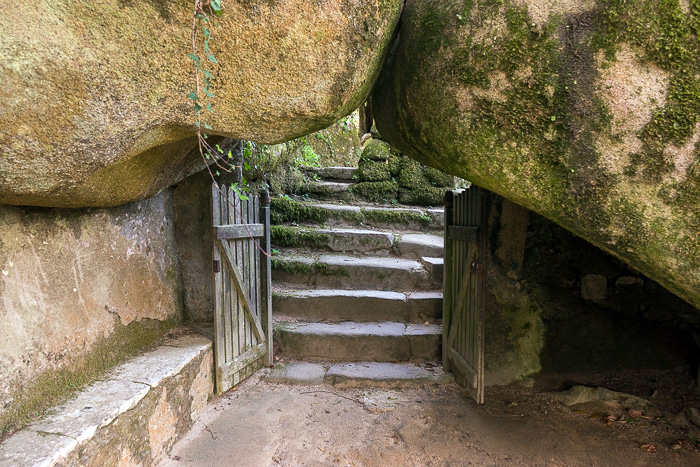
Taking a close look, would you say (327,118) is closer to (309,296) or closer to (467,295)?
(467,295)

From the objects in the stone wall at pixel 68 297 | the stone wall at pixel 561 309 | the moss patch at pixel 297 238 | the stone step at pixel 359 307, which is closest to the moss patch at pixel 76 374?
the stone wall at pixel 68 297

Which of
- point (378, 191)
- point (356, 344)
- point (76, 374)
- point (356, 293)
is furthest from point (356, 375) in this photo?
point (378, 191)

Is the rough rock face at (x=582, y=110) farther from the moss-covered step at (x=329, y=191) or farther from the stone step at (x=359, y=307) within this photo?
the moss-covered step at (x=329, y=191)

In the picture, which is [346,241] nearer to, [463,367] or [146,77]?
[463,367]

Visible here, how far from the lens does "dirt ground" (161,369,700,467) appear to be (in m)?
2.62

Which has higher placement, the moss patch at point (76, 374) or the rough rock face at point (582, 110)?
the rough rock face at point (582, 110)

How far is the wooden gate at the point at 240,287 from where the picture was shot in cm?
314

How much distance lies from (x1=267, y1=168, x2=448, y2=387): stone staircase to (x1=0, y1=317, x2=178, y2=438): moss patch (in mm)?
1078

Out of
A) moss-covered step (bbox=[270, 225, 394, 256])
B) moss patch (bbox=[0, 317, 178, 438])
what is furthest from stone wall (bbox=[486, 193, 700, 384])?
moss patch (bbox=[0, 317, 178, 438])

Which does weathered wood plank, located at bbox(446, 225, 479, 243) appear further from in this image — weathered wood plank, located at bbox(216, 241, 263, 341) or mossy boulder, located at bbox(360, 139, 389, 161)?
mossy boulder, located at bbox(360, 139, 389, 161)

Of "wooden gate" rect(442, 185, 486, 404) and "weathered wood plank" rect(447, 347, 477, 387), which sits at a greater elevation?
"wooden gate" rect(442, 185, 486, 404)

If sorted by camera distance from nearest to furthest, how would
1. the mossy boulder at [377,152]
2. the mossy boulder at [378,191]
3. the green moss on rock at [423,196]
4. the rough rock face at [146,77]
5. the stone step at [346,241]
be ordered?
the rough rock face at [146,77]
the stone step at [346,241]
the green moss on rock at [423,196]
the mossy boulder at [378,191]
the mossy boulder at [377,152]

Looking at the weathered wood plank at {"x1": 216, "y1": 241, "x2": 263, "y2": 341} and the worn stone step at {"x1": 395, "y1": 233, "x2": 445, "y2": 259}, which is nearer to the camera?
the weathered wood plank at {"x1": 216, "y1": 241, "x2": 263, "y2": 341}

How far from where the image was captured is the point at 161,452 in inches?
99.1
